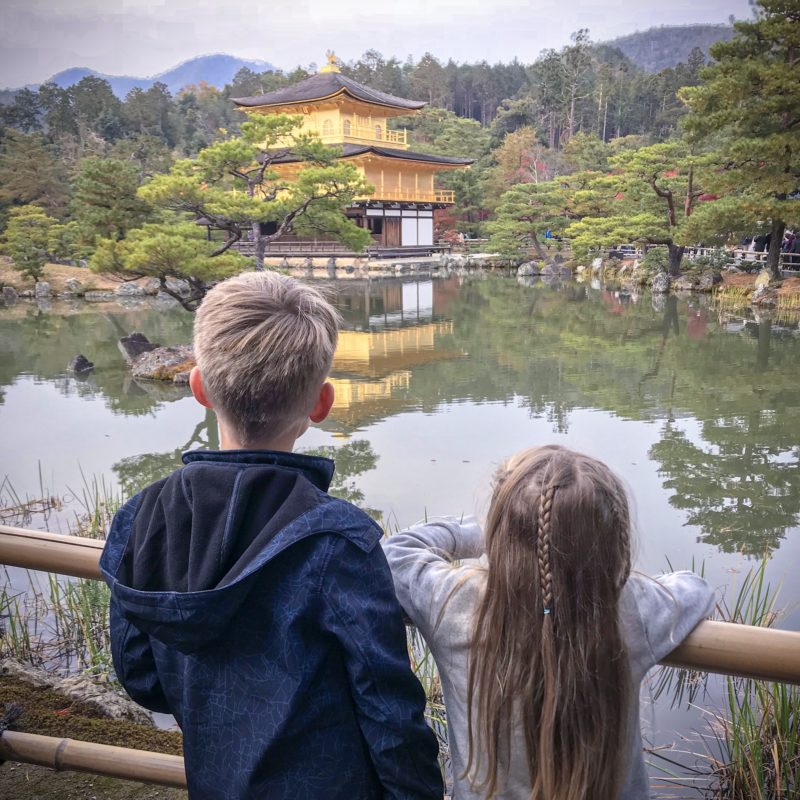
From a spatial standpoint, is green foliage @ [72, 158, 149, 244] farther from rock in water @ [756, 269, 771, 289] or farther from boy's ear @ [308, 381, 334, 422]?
boy's ear @ [308, 381, 334, 422]

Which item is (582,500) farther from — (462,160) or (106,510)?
(462,160)

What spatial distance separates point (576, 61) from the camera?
100ft

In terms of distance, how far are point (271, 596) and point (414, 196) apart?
19.4 metres

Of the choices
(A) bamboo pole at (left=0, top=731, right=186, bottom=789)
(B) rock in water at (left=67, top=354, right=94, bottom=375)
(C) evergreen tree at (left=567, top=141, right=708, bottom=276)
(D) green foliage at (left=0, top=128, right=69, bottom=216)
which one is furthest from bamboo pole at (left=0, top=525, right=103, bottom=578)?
(D) green foliage at (left=0, top=128, right=69, bottom=216)

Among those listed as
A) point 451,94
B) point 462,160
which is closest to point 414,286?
point 462,160

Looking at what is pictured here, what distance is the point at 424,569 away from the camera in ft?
2.58

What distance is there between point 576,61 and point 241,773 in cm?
3396

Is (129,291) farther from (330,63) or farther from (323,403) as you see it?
(323,403)

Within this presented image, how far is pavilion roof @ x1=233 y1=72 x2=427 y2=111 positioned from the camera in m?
18.0

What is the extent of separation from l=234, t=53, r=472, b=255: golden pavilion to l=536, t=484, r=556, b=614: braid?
17.8 m

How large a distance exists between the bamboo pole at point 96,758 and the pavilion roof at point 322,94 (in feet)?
59.7

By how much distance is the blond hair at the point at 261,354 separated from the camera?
2.38ft

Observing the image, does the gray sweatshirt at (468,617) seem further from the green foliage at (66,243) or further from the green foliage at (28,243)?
the green foliage at (28,243)

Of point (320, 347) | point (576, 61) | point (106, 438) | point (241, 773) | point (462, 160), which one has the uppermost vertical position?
point (576, 61)
